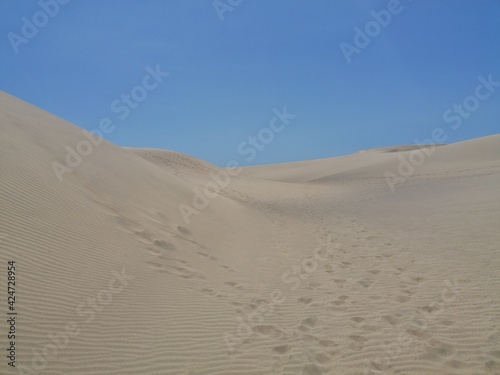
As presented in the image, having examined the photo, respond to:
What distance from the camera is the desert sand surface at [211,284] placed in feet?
13.4

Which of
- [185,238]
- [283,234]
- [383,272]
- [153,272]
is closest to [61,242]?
[153,272]

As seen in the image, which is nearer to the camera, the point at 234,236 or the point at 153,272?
the point at 153,272

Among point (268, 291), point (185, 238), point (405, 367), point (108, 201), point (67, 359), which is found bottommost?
point (67, 359)

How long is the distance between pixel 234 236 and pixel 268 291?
475cm

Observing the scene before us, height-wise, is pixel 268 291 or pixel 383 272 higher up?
pixel 383 272

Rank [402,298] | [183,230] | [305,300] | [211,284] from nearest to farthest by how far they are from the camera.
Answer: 1. [402,298]
2. [305,300]
3. [211,284]
4. [183,230]

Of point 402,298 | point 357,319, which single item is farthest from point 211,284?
point 402,298

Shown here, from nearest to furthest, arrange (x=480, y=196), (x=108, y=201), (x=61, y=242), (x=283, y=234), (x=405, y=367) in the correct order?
(x=405, y=367)
(x=61, y=242)
(x=108, y=201)
(x=283, y=234)
(x=480, y=196)

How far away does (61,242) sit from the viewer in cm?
590

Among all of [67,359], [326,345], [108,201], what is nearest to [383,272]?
[326,345]

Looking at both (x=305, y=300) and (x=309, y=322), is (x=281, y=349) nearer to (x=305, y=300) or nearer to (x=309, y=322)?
(x=309, y=322)

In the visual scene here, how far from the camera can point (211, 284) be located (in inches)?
263

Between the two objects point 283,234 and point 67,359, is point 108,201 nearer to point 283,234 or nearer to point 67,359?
point 67,359

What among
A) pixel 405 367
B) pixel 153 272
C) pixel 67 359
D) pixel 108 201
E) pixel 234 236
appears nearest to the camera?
pixel 67 359
